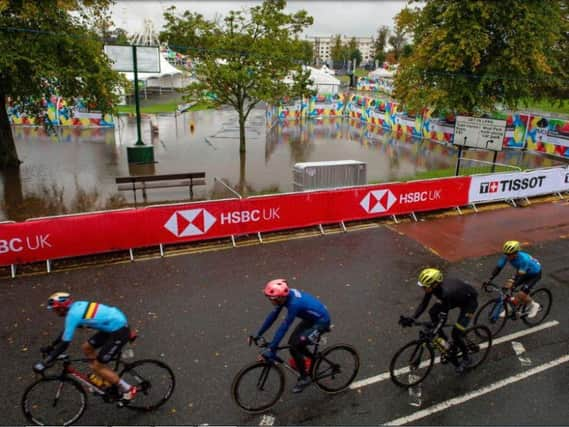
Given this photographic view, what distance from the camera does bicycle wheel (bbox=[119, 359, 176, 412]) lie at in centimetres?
554

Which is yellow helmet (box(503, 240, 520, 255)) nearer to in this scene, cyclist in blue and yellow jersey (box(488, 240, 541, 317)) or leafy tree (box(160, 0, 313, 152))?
cyclist in blue and yellow jersey (box(488, 240, 541, 317))

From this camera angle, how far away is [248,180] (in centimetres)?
1677

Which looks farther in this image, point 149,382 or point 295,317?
point 149,382

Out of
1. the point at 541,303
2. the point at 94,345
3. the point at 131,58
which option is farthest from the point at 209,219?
the point at 131,58

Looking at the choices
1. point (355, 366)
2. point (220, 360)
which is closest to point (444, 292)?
point (355, 366)

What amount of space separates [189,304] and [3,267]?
4316 millimetres

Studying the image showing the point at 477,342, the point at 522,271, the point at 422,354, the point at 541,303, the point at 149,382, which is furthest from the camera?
the point at 541,303

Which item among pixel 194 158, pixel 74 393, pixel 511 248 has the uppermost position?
pixel 511 248

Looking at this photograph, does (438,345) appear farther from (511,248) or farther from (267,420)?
(267,420)

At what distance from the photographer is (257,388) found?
5715mm

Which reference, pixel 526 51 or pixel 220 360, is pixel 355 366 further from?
pixel 526 51

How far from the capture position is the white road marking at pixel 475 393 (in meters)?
5.53

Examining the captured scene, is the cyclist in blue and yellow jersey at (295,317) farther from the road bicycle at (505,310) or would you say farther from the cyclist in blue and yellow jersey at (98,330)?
the road bicycle at (505,310)

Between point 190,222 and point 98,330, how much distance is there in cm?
552
